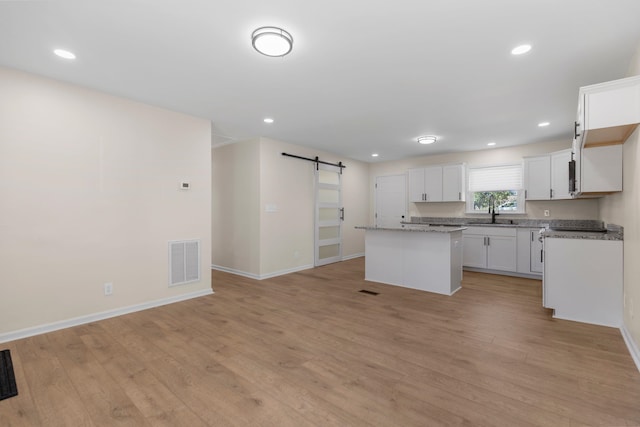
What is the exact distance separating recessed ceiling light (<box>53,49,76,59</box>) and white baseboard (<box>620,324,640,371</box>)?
5432mm

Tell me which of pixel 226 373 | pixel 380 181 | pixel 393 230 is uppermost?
pixel 380 181

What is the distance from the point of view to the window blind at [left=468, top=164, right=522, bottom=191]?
6007 mm

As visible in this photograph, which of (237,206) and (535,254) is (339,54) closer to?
(237,206)

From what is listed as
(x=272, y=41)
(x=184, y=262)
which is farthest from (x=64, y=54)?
(x=184, y=262)

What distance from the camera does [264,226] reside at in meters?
5.39

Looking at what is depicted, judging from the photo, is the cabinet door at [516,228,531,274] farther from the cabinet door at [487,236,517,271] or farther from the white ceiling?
the white ceiling

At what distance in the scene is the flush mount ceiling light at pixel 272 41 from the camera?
224 cm

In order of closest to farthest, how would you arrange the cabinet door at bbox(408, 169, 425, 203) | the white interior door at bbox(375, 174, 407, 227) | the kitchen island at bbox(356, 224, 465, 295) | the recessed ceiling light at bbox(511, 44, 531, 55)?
the recessed ceiling light at bbox(511, 44, 531, 55)
the kitchen island at bbox(356, 224, 465, 295)
the cabinet door at bbox(408, 169, 425, 203)
the white interior door at bbox(375, 174, 407, 227)

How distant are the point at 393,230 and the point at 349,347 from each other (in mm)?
2520

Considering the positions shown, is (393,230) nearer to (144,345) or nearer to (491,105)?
(491,105)

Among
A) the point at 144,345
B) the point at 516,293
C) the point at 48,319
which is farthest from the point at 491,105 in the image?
the point at 48,319

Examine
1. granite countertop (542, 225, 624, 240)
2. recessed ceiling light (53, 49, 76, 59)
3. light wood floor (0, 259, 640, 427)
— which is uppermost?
recessed ceiling light (53, 49, 76, 59)

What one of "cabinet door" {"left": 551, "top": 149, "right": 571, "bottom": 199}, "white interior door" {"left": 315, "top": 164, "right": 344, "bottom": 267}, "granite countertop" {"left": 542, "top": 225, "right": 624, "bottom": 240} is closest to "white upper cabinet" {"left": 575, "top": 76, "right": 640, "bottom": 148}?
"granite countertop" {"left": 542, "top": 225, "right": 624, "bottom": 240}

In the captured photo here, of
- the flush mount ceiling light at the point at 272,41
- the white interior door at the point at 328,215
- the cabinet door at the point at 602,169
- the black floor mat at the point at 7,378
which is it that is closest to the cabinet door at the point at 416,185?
the white interior door at the point at 328,215
